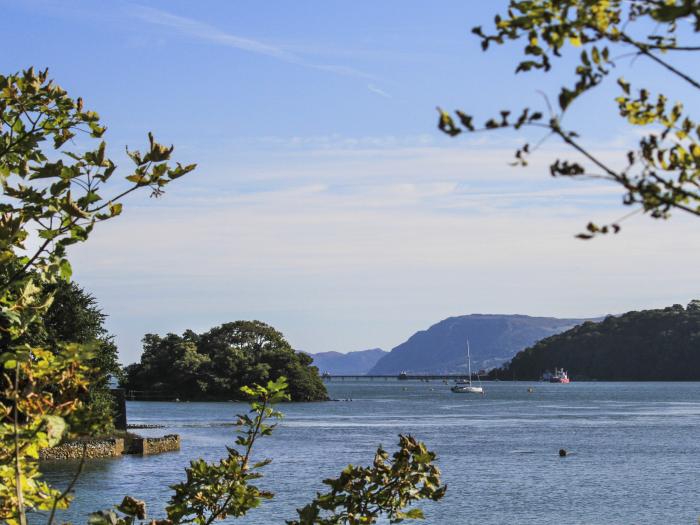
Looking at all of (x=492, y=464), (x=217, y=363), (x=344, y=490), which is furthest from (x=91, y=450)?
(x=217, y=363)

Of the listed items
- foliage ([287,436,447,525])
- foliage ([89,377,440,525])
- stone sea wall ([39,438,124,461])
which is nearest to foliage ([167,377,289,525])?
foliage ([89,377,440,525])

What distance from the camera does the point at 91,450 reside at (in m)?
60.9

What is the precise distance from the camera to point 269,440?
8600cm

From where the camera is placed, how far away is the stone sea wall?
58.9m

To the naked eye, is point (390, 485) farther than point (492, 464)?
No

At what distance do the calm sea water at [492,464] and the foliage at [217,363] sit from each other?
37.7 m

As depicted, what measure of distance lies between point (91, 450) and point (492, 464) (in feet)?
83.9

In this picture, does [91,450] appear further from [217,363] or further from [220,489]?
[217,363]

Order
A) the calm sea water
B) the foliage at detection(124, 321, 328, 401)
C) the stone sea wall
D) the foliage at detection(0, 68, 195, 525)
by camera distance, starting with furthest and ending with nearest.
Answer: the foliage at detection(124, 321, 328, 401) → the stone sea wall → the calm sea water → the foliage at detection(0, 68, 195, 525)

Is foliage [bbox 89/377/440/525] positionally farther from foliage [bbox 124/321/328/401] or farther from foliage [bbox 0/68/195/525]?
foliage [bbox 124/321/328/401]

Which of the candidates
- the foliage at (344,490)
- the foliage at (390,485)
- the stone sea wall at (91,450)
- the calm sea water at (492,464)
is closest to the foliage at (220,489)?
the foliage at (344,490)

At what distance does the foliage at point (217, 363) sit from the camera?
546 feet

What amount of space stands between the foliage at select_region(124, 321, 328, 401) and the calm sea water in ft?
124

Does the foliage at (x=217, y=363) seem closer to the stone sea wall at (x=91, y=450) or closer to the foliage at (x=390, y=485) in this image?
the stone sea wall at (x=91, y=450)
